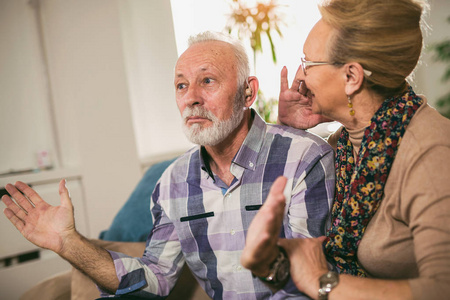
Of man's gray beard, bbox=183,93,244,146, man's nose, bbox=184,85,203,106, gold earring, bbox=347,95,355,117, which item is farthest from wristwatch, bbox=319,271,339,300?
man's nose, bbox=184,85,203,106

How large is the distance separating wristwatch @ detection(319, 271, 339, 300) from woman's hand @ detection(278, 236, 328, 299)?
0.05 ft

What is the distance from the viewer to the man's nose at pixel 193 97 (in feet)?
4.74

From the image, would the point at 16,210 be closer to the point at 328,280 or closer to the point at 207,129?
the point at 207,129

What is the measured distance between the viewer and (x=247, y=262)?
917mm

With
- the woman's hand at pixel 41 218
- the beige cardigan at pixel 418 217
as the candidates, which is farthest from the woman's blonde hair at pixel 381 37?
the woman's hand at pixel 41 218

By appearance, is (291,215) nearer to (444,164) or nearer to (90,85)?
(444,164)

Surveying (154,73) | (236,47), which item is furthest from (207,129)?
(154,73)

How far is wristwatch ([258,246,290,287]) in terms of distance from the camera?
3.32 ft

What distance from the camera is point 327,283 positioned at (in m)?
0.99

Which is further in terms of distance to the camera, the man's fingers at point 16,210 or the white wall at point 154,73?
the white wall at point 154,73

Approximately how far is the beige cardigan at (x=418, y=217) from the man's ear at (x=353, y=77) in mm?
140

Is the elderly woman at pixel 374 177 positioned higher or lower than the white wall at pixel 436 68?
lower

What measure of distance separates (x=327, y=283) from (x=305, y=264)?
82 millimetres

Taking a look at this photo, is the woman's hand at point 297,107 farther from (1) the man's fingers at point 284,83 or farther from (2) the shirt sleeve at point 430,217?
(2) the shirt sleeve at point 430,217
